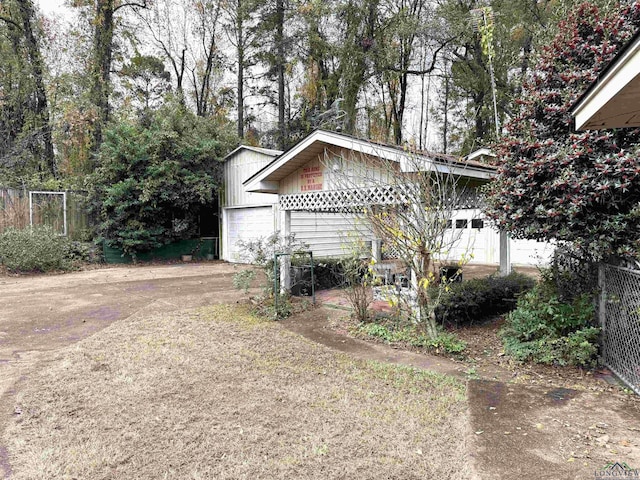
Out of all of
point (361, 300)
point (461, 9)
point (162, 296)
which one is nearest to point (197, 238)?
point (162, 296)

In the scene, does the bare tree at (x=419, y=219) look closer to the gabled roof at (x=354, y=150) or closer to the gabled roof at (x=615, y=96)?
the gabled roof at (x=354, y=150)

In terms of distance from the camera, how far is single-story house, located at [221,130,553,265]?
5.57 m

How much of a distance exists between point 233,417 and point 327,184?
14.7 feet

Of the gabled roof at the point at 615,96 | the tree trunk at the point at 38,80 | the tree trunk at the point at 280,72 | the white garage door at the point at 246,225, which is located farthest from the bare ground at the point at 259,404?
the tree trunk at the point at 280,72

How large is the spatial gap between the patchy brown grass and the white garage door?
8838 millimetres

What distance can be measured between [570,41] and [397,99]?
1835 cm

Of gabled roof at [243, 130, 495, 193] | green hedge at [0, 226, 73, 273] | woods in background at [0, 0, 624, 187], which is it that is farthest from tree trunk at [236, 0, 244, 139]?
gabled roof at [243, 130, 495, 193]

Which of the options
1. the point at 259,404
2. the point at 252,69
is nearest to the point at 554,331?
the point at 259,404

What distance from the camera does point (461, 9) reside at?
1680 centimetres

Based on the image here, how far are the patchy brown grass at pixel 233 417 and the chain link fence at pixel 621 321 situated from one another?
4.99ft

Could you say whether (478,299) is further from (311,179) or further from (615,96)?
(615,96)

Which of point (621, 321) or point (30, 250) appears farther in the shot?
point (30, 250)

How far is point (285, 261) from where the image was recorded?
7.30 metres

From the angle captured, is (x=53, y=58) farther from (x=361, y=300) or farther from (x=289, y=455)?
(x=289, y=455)
